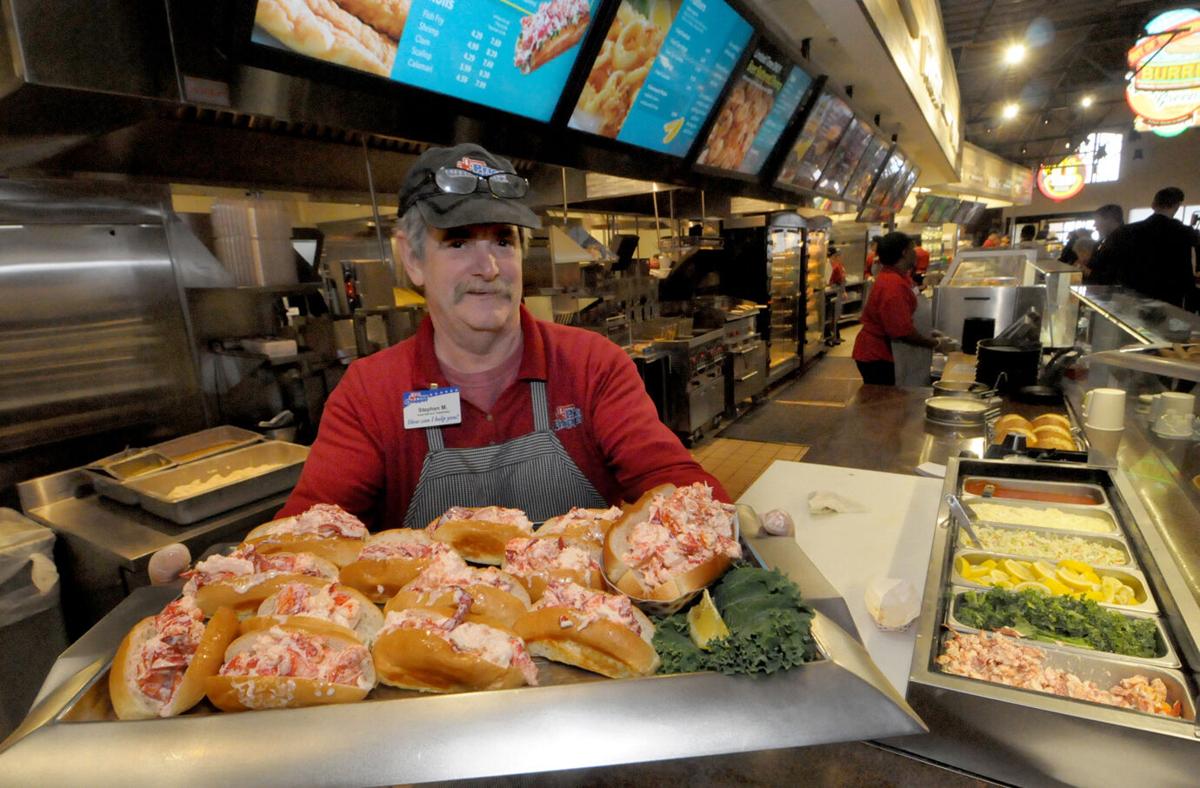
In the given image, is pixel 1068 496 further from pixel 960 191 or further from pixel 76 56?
pixel 960 191

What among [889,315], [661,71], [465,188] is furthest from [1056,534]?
[889,315]

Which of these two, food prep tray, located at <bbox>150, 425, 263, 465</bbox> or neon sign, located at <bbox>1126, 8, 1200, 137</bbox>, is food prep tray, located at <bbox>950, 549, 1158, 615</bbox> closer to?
food prep tray, located at <bbox>150, 425, 263, 465</bbox>

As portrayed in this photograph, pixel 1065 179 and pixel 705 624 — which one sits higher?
pixel 1065 179

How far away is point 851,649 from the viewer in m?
0.85

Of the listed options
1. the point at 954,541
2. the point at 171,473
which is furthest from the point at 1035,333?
the point at 171,473

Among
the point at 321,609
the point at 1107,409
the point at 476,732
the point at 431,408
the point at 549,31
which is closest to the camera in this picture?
the point at 476,732

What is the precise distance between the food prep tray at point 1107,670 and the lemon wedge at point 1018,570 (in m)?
0.31

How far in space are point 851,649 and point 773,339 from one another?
8.59 meters

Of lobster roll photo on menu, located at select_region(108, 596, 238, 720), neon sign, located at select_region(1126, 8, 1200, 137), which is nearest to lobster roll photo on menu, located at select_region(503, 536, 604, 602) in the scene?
lobster roll photo on menu, located at select_region(108, 596, 238, 720)

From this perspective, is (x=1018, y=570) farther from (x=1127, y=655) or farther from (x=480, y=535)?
(x=480, y=535)

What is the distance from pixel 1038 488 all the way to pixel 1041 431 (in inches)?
27.7

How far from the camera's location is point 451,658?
85 centimetres

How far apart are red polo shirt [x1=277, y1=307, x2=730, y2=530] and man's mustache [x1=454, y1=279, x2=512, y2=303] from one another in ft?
0.80

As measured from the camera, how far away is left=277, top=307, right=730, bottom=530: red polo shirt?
5.73 ft
